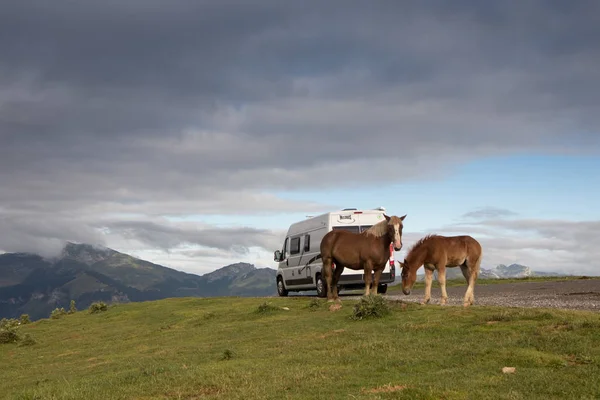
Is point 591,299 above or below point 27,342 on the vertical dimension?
above

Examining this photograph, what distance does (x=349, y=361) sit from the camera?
513 inches

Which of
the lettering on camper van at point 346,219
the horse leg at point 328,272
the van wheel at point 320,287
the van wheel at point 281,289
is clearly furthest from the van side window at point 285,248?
the horse leg at point 328,272

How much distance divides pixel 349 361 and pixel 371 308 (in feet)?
18.4

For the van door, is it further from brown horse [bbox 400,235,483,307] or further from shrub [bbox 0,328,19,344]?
shrub [bbox 0,328,19,344]

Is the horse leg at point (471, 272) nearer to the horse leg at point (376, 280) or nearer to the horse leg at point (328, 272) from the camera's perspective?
the horse leg at point (376, 280)

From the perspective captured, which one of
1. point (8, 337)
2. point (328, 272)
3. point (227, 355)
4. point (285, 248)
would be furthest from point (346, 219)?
point (8, 337)

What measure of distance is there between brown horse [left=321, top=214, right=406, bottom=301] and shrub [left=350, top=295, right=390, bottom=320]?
362 centimetres

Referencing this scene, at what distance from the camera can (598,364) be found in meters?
10.5

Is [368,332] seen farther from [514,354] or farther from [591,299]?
[591,299]

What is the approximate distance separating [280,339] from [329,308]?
229 inches

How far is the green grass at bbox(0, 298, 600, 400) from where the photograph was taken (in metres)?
10.2

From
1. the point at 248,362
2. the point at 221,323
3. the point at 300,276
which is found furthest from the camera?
the point at 300,276

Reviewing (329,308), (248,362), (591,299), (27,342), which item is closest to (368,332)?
(248,362)

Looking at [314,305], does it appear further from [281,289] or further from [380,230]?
[281,289]
